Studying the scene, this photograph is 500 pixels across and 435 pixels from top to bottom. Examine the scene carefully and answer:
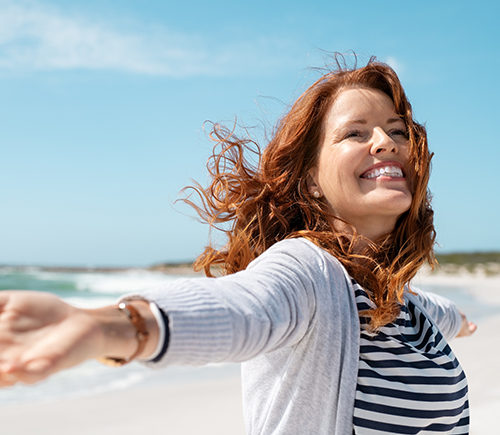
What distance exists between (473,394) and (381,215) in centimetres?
390

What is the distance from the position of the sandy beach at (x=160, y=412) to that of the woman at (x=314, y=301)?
261 cm

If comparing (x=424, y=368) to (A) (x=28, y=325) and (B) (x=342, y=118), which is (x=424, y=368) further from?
(A) (x=28, y=325)

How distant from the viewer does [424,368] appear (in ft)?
5.05

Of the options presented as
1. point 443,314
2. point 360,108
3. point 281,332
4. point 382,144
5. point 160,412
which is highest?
point 360,108

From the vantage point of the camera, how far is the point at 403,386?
1475 millimetres

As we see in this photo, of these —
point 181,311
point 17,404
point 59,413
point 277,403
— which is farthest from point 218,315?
point 17,404

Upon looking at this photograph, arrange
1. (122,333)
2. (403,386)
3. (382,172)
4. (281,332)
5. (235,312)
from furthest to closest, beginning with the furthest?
1. (382,172)
2. (403,386)
3. (281,332)
4. (235,312)
5. (122,333)

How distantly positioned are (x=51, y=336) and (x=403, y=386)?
1.10m

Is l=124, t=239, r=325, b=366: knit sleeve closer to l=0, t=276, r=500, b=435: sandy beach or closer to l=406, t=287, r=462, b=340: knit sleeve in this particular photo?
l=406, t=287, r=462, b=340: knit sleeve

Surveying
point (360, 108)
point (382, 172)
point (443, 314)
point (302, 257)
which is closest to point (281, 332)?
point (302, 257)

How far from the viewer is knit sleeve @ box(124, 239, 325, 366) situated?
923mm

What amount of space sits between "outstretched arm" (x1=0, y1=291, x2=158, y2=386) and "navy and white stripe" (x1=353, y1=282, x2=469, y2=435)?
840 millimetres

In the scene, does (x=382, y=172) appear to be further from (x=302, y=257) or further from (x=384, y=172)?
(x=302, y=257)

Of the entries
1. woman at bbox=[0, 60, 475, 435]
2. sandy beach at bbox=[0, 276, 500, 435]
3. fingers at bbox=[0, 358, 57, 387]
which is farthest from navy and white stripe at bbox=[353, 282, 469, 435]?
sandy beach at bbox=[0, 276, 500, 435]
